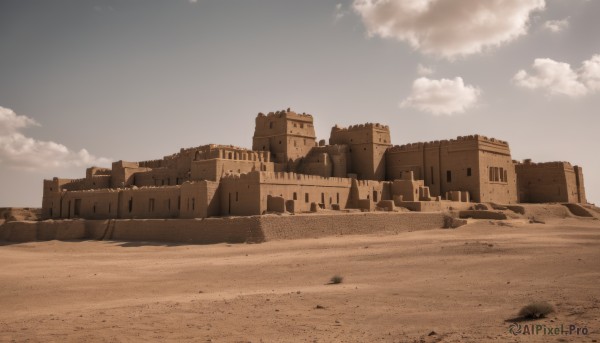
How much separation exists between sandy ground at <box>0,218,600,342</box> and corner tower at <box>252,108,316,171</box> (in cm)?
2003

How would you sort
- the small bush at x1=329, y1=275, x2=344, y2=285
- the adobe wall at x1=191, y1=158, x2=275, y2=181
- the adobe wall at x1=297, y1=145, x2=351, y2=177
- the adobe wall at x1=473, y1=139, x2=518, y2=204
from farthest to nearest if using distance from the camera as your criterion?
the adobe wall at x1=297, y1=145, x2=351, y2=177 < the adobe wall at x1=473, y1=139, x2=518, y2=204 < the adobe wall at x1=191, y1=158, x2=275, y2=181 < the small bush at x1=329, y1=275, x2=344, y2=285

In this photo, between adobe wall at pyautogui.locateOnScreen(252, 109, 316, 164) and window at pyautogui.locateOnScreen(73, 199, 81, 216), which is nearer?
window at pyautogui.locateOnScreen(73, 199, 81, 216)

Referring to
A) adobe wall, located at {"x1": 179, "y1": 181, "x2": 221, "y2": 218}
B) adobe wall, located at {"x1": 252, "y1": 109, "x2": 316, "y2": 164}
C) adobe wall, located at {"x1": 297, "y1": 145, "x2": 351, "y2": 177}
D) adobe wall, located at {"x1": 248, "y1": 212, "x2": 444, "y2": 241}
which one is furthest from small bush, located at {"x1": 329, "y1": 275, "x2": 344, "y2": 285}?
adobe wall, located at {"x1": 252, "y1": 109, "x2": 316, "y2": 164}

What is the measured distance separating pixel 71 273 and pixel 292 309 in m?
12.2

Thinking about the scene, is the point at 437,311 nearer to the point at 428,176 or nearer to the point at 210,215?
the point at 210,215

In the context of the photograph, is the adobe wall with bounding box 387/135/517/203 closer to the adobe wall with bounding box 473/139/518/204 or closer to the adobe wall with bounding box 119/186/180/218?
the adobe wall with bounding box 473/139/518/204

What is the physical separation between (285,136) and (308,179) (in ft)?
38.5

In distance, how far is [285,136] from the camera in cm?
4534

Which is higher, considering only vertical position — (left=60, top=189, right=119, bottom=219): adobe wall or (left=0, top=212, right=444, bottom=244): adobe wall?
(left=60, top=189, right=119, bottom=219): adobe wall

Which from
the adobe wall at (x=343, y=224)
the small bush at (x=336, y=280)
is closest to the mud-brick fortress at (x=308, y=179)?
the adobe wall at (x=343, y=224)

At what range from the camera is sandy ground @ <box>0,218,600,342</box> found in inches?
402

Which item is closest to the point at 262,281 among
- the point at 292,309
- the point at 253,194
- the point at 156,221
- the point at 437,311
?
the point at 292,309

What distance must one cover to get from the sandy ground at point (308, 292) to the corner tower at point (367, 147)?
71.8ft

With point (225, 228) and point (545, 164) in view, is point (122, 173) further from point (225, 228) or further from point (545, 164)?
point (545, 164)
